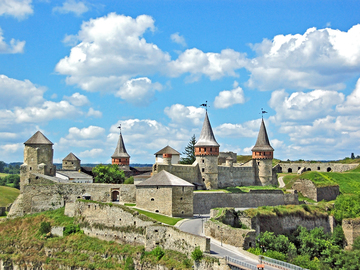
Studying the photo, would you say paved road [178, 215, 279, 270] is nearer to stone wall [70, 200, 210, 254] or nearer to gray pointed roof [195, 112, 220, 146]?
stone wall [70, 200, 210, 254]

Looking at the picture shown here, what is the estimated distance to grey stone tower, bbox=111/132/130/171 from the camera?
82250 millimetres

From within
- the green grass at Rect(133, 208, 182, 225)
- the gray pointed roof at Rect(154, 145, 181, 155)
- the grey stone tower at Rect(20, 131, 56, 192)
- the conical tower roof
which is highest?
the gray pointed roof at Rect(154, 145, 181, 155)

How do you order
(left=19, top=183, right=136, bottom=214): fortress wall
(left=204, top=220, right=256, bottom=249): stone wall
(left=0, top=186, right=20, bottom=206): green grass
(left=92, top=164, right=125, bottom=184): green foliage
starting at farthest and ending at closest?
(left=0, top=186, right=20, bottom=206): green grass < (left=92, top=164, right=125, bottom=184): green foliage < (left=19, top=183, right=136, bottom=214): fortress wall < (left=204, top=220, right=256, bottom=249): stone wall

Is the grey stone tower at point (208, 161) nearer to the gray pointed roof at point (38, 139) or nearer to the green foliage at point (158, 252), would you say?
the gray pointed roof at point (38, 139)

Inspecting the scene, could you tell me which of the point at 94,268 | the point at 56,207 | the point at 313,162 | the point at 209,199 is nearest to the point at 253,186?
the point at 209,199

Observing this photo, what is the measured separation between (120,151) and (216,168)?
86.6 feet

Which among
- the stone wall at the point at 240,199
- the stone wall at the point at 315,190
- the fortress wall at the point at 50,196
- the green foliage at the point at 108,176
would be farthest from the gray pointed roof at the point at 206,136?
the fortress wall at the point at 50,196

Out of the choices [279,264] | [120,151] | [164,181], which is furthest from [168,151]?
[279,264]

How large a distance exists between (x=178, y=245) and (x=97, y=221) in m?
13.6

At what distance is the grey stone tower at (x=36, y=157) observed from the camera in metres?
56.1

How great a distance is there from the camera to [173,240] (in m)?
34.1

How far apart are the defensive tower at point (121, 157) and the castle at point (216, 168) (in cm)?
875

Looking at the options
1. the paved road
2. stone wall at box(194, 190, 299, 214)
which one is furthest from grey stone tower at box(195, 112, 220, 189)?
the paved road

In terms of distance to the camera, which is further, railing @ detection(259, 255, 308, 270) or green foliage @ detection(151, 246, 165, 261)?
green foliage @ detection(151, 246, 165, 261)
